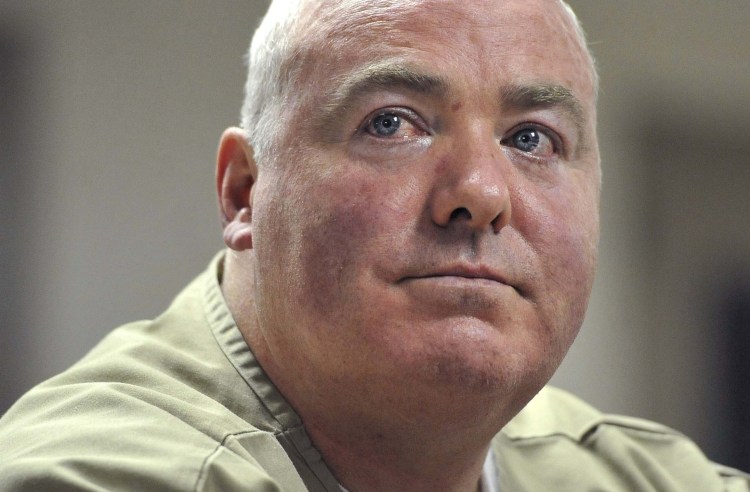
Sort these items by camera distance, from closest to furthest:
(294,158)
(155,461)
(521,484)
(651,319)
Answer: (155,461)
(294,158)
(521,484)
(651,319)

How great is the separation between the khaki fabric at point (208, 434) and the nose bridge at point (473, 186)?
0.32m

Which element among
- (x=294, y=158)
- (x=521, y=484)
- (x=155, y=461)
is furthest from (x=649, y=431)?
(x=155, y=461)

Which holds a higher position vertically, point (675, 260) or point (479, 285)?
point (479, 285)

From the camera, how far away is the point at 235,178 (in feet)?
4.87

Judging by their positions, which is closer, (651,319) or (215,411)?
(215,411)

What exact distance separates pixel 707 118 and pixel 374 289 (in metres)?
2.89

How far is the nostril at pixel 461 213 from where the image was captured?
1.22m

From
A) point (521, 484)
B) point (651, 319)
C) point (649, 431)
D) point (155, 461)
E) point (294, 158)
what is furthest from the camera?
point (651, 319)

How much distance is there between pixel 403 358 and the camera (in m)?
1.20

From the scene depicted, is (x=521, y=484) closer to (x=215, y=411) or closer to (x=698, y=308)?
(x=215, y=411)

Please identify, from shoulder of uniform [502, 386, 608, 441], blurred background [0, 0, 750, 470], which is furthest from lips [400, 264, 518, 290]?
blurred background [0, 0, 750, 470]

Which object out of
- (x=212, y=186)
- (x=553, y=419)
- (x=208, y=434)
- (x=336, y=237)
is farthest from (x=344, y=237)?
(x=212, y=186)

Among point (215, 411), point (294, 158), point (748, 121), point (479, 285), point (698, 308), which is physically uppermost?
point (294, 158)

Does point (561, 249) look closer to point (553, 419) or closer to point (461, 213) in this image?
point (461, 213)
